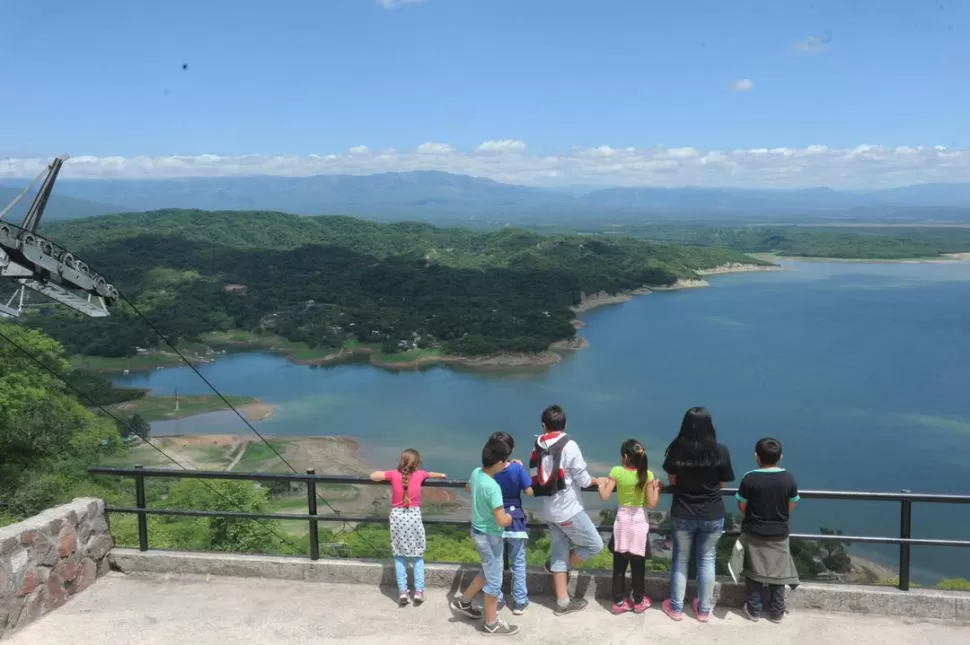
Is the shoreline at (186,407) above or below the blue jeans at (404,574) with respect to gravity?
below

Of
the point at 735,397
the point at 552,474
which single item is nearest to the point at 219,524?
the point at 552,474

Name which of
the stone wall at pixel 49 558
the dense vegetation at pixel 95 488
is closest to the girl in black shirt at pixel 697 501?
the stone wall at pixel 49 558

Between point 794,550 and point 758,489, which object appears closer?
point 758,489

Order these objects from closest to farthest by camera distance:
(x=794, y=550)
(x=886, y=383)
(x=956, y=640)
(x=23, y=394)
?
(x=956, y=640) < (x=23, y=394) < (x=794, y=550) < (x=886, y=383)

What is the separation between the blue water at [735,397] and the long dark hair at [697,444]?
26.5 meters

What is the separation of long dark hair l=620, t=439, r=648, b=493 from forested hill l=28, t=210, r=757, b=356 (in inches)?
2433

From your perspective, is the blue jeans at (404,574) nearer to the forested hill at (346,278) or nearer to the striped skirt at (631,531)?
the striped skirt at (631,531)

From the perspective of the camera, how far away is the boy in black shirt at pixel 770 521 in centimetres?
396

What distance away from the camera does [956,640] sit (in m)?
3.87

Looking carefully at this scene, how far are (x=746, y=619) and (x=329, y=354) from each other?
6839 cm

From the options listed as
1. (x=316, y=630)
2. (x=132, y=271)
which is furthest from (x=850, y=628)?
(x=132, y=271)

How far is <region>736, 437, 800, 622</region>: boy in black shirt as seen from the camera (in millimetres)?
3961

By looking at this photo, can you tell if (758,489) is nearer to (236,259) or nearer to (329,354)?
(329,354)

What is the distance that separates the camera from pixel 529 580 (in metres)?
4.42
